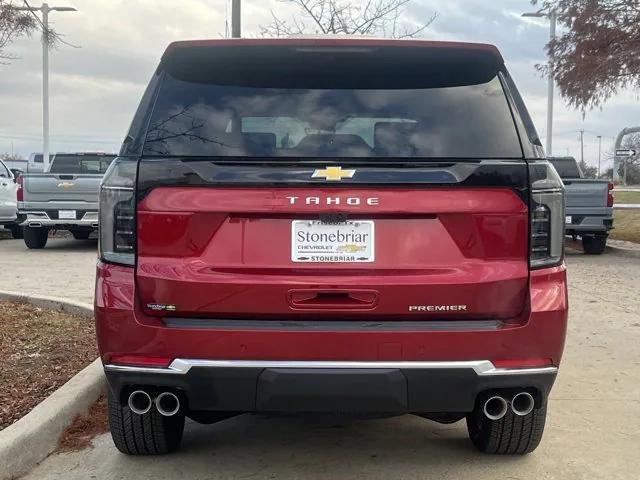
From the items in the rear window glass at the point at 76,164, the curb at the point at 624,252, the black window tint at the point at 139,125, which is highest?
the rear window glass at the point at 76,164

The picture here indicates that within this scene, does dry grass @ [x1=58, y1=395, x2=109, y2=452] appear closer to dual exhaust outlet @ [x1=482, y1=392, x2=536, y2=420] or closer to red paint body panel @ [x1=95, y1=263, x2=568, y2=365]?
red paint body panel @ [x1=95, y1=263, x2=568, y2=365]

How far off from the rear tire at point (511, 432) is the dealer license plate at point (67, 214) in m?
10.6

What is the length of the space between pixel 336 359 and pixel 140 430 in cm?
119

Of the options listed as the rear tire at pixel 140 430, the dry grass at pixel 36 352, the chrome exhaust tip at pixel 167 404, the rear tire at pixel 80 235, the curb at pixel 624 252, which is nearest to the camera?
the chrome exhaust tip at pixel 167 404

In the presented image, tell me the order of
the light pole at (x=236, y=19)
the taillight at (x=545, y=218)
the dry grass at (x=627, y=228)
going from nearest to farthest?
the taillight at (x=545, y=218) < the light pole at (x=236, y=19) < the dry grass at (x=627, y=228)

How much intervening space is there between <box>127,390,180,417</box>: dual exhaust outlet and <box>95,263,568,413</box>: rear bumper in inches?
7.1

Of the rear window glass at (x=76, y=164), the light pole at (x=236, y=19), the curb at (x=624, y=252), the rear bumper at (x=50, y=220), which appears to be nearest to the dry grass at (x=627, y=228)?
the curb at (x=624, y=252)

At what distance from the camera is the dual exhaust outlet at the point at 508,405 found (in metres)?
3.04

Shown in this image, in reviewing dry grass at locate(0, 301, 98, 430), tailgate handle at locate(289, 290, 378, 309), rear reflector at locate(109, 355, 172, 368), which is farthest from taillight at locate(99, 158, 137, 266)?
dry grass at locate(0, 301, 98, 430)

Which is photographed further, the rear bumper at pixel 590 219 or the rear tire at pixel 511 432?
the rear bumper at pixel 590 219

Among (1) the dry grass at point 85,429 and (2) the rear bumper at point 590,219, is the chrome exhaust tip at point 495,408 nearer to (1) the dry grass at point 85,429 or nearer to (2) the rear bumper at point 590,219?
(1) the dry grass at point 85,429

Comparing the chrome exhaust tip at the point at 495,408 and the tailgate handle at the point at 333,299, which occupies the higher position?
the tailgate handle at the point at 333,299

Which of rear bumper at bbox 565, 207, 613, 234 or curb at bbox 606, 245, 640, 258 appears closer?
rear bumper at bbox 565, 207, 613, 234

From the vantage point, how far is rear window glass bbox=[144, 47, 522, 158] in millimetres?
2934
